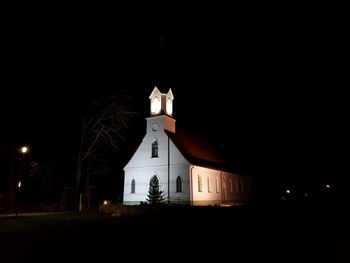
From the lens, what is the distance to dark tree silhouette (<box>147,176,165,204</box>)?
2865 cm

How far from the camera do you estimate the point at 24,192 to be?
37188 millimetres

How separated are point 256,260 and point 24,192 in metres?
35.4

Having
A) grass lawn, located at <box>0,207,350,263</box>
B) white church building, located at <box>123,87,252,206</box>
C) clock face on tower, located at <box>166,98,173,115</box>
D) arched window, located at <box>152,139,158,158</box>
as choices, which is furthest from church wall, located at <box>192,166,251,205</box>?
grass lawn, located at <box>0,207,350,263</box>

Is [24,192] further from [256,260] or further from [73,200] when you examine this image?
[256,260]

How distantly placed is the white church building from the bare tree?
19.1ft

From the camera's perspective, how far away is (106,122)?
1153 inches

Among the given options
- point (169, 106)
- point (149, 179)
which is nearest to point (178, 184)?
point (149, 179)

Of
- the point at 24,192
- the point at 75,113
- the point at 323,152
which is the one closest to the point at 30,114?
the point at 75,113

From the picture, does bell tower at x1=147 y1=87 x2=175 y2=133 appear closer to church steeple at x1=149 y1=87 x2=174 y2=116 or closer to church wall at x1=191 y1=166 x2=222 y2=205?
church steeple at x1=149 y1=87 x2=174 y2=116

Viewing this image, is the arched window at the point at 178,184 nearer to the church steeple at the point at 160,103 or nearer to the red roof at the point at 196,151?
the red roof at the point at 196,151

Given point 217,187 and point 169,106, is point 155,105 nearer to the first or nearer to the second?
point 169,106

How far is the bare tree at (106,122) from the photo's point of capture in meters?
28.0

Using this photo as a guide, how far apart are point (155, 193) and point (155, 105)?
1059cm

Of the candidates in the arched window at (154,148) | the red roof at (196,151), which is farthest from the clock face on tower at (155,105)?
the arched window at (154,148)
